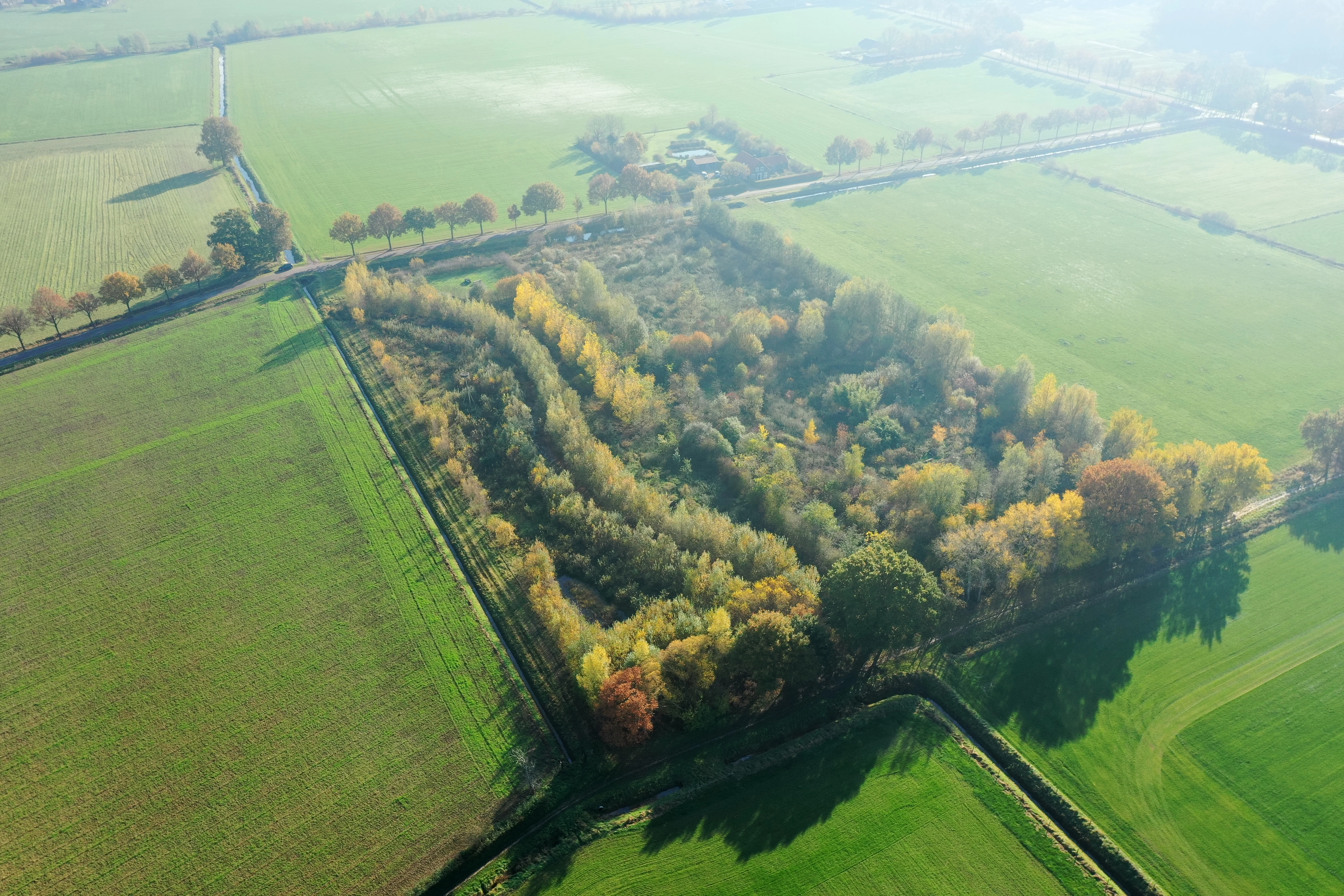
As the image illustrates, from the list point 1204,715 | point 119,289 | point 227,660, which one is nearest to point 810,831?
point 1204,715

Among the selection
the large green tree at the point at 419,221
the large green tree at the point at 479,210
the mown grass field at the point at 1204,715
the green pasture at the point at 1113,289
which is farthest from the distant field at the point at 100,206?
the mown grass field at the point at 1204,715

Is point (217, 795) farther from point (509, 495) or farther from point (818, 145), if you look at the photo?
point (818, 145)

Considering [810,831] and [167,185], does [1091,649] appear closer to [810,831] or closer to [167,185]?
[810,831]

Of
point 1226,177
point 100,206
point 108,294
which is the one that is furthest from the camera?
point 1226,177

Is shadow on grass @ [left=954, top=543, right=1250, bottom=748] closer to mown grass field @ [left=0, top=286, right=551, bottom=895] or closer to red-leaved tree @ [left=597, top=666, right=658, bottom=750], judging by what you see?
red-leaved tree @ [left=597, top=666, right=658, bottom=750]

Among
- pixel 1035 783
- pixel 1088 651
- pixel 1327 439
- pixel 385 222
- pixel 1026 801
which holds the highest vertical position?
pixel 1327 439

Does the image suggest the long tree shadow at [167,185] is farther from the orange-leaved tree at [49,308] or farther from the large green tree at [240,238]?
the orange-leaved tree at [49,308]

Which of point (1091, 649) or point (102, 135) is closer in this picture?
point (1091, 649)
